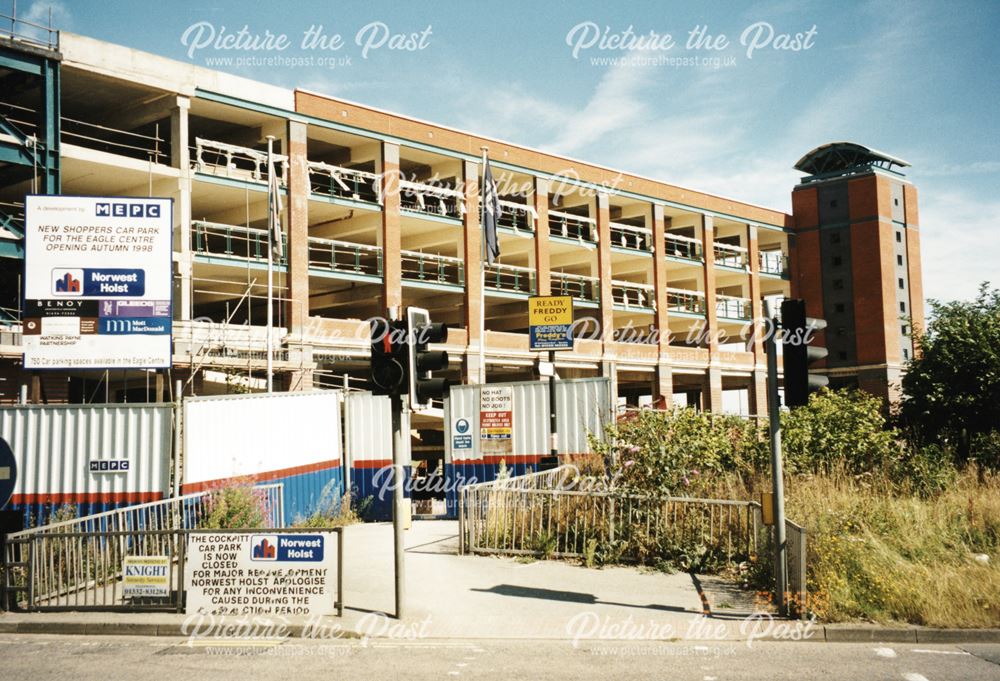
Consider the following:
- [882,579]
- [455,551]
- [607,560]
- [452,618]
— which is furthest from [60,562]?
[882,579]

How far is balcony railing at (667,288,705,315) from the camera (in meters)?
53.7

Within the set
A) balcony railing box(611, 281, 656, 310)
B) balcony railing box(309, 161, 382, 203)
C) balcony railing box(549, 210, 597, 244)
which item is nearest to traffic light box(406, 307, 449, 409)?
balcony railing box(309, 161, 382, 203)

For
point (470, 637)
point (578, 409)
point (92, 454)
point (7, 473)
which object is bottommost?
point (470, 637)

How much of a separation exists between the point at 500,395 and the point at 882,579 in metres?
12.7

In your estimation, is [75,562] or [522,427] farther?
[522,427]

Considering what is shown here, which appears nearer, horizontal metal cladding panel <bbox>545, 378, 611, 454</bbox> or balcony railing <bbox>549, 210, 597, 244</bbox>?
horizontal metal cladding panel <bbox>545, 378, 611, 454</bbox>

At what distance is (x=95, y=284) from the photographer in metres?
17.8

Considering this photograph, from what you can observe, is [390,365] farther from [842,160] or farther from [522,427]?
[842,160]

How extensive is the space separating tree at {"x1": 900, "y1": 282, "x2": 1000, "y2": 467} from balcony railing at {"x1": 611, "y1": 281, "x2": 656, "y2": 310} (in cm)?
2434

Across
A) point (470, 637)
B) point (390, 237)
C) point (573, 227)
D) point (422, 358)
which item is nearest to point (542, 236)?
point (573, 227)

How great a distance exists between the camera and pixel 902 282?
62.2 metres

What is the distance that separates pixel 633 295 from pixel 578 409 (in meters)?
35.0

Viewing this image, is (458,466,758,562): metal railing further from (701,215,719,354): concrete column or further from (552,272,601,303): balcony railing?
(701,215,719,354): concrete column

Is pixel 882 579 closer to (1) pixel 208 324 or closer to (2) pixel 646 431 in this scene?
(2) pixel 646 431
